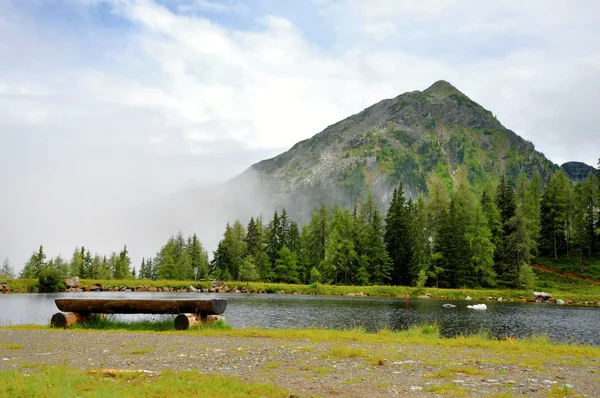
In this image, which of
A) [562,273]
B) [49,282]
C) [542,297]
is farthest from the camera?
[562,273]

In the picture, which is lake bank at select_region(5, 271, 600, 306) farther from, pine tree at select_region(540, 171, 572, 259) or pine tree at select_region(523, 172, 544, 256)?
A: pine tree at select_region(540, 171, 572, 259)

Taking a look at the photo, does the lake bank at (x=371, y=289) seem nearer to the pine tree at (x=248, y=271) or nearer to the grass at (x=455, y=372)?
the pine tree at (x=248, y=271)

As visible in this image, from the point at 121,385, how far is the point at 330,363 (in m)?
6.23

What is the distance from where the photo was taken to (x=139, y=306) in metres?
22.2

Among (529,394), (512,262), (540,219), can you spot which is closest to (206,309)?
(529,394)

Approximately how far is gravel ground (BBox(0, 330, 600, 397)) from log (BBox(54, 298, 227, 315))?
380 centimetres

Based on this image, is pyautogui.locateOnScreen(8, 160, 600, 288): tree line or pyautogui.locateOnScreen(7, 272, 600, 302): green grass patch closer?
pyautogui.locateOnScreen(7, 272, 600, 302): green grass patch

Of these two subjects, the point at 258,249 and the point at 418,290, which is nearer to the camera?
the point at 418,290

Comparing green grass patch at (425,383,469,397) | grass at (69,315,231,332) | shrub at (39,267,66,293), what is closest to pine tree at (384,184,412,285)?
shrub at (39,267,66,293)

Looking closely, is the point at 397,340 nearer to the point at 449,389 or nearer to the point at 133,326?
the point at 449,389

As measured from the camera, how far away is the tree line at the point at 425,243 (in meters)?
86.6

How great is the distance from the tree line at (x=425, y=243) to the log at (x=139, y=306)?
61716 mm

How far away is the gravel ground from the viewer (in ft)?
33.2

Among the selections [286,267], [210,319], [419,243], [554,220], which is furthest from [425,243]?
[210,319]
